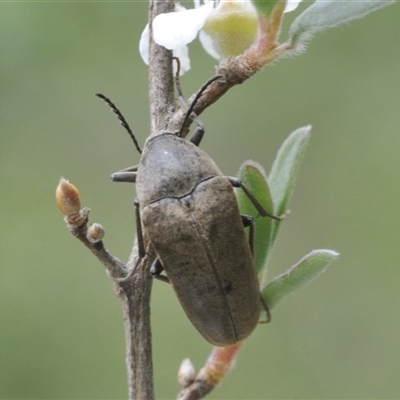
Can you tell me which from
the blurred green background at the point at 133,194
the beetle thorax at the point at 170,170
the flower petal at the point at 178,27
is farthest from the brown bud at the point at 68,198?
the blurred green background at the point at 133,194

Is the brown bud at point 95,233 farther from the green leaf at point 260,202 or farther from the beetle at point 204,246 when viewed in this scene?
the green leaf at point 260,202

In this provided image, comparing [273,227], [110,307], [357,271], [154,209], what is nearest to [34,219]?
[110,307]

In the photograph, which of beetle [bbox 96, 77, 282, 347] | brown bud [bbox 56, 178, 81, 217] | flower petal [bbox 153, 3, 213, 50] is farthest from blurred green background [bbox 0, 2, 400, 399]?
flower petal [bbox 153, 3, 213, 50]

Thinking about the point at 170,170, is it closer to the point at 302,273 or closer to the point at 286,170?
the point at 286,170

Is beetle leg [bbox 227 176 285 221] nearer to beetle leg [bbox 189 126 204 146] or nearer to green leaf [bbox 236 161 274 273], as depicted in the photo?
green leaf [bbox 236 161 274 273]

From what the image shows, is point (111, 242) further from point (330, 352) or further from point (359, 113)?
point (359, 113)

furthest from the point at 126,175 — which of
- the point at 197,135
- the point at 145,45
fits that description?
the point at 145,45
